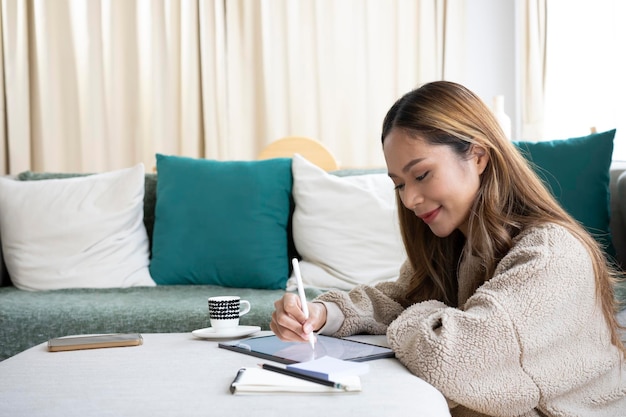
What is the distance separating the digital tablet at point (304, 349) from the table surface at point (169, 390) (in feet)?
0.06

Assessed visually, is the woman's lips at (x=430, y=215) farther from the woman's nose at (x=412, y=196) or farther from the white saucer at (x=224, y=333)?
the white saucer at (x=224, y=333)

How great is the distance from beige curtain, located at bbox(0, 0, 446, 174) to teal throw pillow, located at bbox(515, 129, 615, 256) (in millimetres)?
1795

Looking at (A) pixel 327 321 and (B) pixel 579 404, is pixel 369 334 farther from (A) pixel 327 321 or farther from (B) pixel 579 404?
(B) pixel 579 404

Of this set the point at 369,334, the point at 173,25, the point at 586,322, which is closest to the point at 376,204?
the point at 369,334

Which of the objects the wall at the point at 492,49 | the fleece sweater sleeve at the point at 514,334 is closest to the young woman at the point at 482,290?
the fleece sweater sleeve at the point at 514,334

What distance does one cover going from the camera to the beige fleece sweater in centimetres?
96

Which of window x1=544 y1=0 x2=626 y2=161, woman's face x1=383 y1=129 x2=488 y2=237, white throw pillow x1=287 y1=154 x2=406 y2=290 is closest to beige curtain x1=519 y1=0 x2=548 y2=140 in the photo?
window x1=544 y1=0 x2=626 y2=161

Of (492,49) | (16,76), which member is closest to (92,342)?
(16,76)

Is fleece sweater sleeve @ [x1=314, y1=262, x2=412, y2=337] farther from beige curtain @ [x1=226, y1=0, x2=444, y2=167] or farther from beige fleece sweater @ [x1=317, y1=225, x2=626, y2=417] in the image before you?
beige curtain @ [x1=226, y1=0, x2=444, y2=167]

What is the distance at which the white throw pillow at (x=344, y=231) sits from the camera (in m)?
2.44

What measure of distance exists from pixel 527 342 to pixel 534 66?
10.4 ft

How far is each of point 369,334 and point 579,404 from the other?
1.22 feet

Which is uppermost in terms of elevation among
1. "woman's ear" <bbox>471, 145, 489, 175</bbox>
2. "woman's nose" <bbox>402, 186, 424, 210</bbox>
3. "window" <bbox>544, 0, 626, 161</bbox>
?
"window" <bbox>544, 0, 626, 161</bbox>

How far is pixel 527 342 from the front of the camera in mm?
981
